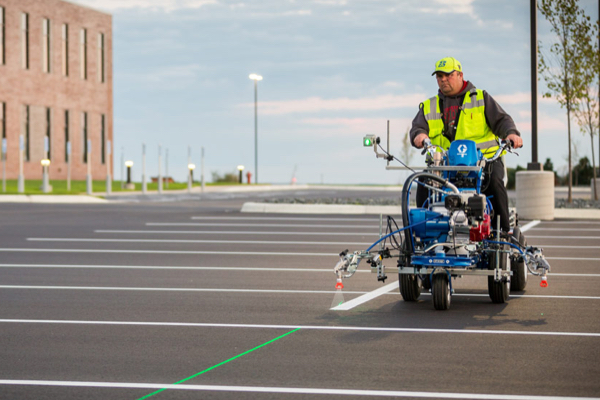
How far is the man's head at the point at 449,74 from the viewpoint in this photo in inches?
335

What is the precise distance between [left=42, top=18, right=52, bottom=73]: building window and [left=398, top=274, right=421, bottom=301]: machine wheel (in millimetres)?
56257

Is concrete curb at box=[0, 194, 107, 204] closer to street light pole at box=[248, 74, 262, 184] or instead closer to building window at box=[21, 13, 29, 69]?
street light pole at box=[248, 74, 262, 184]

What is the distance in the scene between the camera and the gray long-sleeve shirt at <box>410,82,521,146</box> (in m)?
8.59

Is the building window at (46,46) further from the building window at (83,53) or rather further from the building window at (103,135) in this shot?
the building window at (103,135)

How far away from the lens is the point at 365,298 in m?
8.92

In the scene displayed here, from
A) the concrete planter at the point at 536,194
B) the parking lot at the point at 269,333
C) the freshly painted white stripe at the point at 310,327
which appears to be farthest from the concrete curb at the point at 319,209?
the freshly painted white stripe at the point at 310,327

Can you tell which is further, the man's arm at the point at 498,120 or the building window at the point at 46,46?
the building window at the point at 46,46

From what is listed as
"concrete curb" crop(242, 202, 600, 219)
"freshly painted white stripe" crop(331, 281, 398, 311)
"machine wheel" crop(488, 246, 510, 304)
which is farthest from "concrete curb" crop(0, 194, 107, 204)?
"machine wheel" crop(488, 246, 510, 304)

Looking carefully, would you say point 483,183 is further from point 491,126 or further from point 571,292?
point 571,292

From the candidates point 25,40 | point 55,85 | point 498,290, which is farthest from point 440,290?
point 55,85

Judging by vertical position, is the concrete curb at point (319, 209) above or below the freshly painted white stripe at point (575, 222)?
above

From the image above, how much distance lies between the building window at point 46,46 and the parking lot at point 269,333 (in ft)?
165

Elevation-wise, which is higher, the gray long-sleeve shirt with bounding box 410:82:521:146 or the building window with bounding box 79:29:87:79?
the building window with bounding box 79:29:87:79

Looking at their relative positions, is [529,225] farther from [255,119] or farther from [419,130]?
[255,119]
